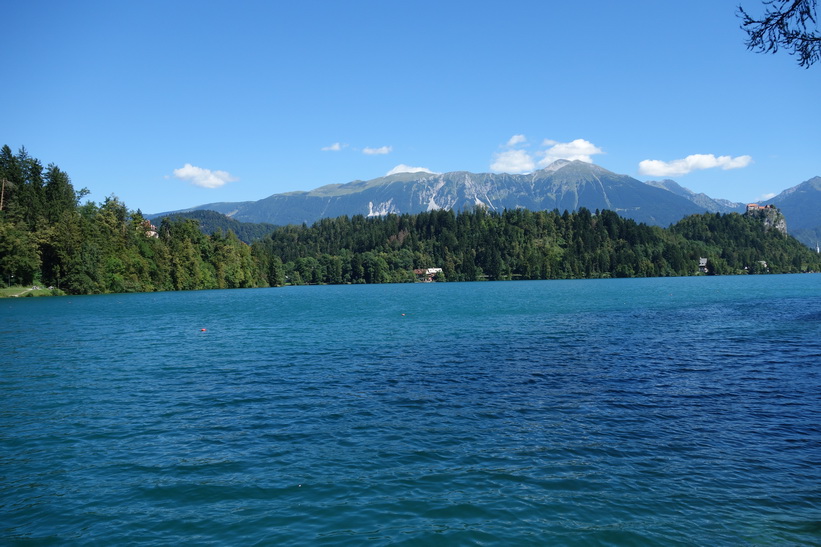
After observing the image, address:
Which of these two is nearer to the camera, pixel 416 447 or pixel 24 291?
pixel 416 447

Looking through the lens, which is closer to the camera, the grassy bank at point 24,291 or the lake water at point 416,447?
the lake water at point 416,447

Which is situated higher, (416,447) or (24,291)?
(24,291)

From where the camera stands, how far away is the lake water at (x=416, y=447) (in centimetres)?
1250

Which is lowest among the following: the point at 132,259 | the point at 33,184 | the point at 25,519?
the point at 25,519

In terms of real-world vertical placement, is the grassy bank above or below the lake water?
above

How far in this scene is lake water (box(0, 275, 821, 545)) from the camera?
12.5 metres

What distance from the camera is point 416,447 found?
57.9 feet

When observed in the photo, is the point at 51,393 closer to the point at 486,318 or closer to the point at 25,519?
the point at 25,519

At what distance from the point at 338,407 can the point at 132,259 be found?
14728cm

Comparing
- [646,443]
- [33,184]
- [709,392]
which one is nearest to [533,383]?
[709,392]

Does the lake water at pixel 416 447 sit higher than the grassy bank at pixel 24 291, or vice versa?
the grassy bank at pixel 24 291

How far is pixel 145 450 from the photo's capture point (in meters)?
18.1

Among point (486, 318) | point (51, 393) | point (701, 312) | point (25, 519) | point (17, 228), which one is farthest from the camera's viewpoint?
point (17, 228)

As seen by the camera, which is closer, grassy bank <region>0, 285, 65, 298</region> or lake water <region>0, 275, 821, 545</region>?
lake water <region>0, 275, 821, 545</region>
